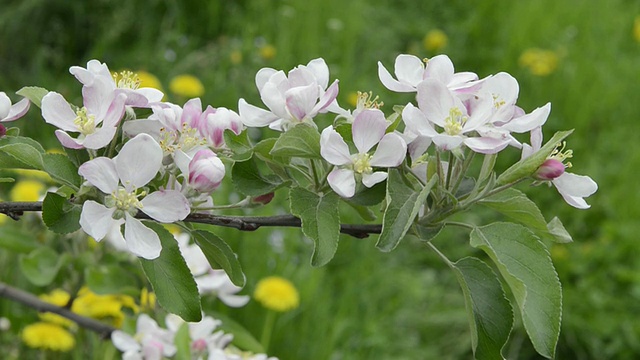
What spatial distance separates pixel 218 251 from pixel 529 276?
0.84ft

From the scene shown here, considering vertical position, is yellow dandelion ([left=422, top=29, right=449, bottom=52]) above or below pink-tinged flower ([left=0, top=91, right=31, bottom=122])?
below

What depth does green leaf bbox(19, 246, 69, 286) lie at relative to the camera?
125 centimetres

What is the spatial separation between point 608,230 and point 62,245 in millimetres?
1976

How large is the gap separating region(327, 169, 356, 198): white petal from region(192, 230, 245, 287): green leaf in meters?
0.11

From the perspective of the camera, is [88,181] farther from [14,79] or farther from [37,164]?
[14,79]

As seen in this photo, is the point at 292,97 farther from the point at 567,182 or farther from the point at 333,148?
the point at 567,182

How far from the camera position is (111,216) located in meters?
0.68

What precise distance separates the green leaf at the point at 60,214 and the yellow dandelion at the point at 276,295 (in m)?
1.34

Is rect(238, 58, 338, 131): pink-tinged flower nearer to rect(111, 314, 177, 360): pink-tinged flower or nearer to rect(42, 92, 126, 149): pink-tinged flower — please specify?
rect(42, 92, 126, 149): pink-tinged flower

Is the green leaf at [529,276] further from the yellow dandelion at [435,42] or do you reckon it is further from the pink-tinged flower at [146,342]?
the yellow dandelion at [435,42]

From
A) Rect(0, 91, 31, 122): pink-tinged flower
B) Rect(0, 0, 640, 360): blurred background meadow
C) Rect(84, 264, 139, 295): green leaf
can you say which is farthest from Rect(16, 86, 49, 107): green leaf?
Rect(0, 0, 640, 360): blurred background meadow

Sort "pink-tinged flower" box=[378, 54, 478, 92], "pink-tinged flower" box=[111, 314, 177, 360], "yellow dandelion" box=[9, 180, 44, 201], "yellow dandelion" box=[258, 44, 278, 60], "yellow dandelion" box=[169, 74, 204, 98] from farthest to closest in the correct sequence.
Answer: "yellow dandelion" box=[258, 44, 278, 60], "yellow dandelion" box=[169, 74, 204, 98], "yellow dandelion" box=[9, 180, 44, 201], "pink-tinged flower" box=[111, 314, 177, 360], "pink-tinged flower" box=[378, 54, 478, 92]

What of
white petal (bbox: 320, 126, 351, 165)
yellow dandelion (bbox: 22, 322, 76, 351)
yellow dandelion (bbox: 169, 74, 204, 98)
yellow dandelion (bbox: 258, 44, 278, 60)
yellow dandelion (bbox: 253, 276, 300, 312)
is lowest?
yellow dandelion (bbox: 258, 44, 278, 60)

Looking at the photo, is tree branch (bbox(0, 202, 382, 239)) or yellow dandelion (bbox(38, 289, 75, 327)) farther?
yellow dandelion (bbox(38, 289, 75, 327))
